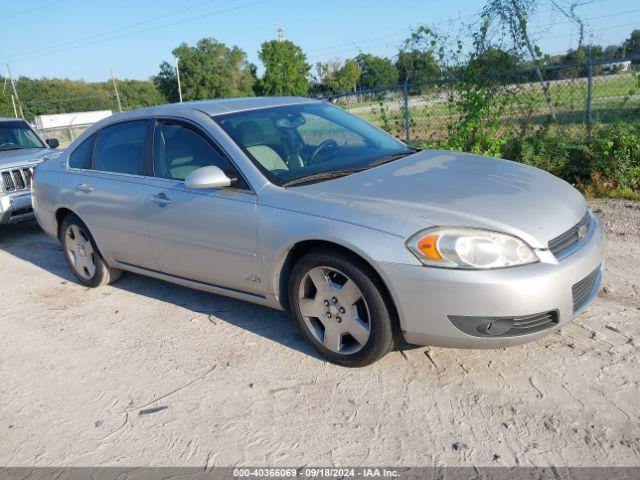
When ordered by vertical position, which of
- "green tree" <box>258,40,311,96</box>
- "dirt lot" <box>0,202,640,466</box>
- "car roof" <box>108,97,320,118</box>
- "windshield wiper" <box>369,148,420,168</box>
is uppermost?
"green tree" <box>258,40,311,96</box>

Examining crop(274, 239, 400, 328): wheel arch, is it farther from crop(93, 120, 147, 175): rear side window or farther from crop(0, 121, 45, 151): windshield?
crop(0, 121, 45, 151): windshield

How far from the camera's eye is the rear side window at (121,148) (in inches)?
177

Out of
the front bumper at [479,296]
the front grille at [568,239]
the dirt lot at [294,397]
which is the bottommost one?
the dirt lot at [294,397]

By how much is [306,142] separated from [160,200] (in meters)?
1.16

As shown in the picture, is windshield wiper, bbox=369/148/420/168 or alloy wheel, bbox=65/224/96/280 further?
alloy wheel, bbox=65/224/96/280

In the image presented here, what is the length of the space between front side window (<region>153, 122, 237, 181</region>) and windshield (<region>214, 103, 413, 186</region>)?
192mm

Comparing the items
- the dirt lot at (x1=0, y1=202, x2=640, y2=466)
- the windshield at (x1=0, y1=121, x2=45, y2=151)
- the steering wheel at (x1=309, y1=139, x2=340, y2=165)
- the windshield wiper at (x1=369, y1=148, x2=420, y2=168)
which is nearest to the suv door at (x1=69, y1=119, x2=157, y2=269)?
the dirt lot at (x1=0, y1=202, x2=640, y2=466)

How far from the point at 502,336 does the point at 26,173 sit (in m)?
6.87

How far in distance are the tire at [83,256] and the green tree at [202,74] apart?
7847 cm

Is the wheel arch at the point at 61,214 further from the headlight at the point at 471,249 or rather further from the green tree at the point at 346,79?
the green tree at the point at 346,79

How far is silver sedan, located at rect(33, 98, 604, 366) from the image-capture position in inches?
113

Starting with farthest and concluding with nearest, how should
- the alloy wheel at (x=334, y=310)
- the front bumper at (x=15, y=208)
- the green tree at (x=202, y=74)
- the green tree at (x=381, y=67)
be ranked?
the green tree at (x=202, y=74)
the green tree at (x=381, y=67)
the front bumper at (x=15, y=208)
the alloy wheel at (x=334, y=310)

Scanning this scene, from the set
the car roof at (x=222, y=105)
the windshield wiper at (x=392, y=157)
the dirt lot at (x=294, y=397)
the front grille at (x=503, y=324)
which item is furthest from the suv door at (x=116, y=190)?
the front grille at (x=503, y=324)

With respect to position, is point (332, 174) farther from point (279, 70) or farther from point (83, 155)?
point (279, 70)
